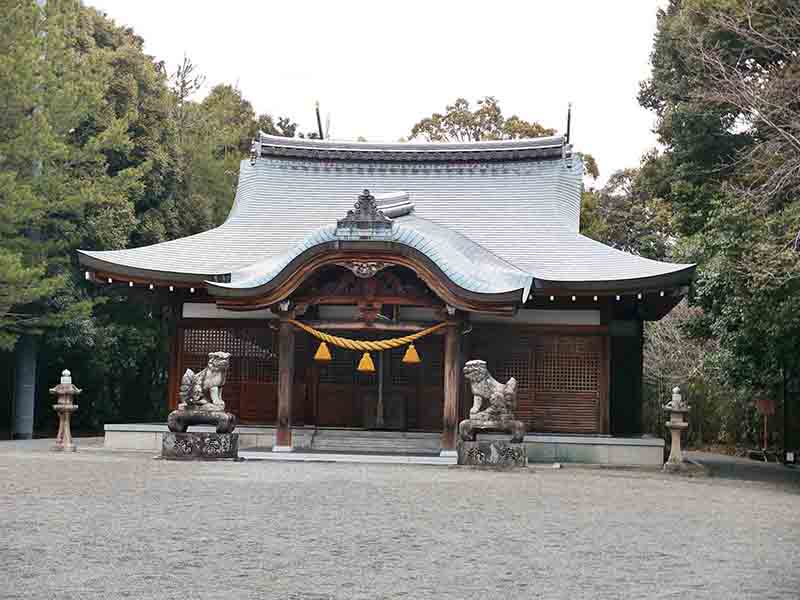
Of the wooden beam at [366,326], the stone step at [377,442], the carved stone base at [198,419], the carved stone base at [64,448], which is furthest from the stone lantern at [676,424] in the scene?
the carved stone base at [64,448]

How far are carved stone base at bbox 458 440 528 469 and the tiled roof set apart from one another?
2325 mm

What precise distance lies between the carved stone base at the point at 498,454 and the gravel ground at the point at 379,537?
1.88 metres

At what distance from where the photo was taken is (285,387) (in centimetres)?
1616

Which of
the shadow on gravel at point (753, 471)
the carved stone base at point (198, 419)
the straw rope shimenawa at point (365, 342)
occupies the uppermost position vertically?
the straw rope shimenawa at point (365, 342)

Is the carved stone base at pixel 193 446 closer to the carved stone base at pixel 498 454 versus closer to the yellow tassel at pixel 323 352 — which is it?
the yellow tassel at pixel 323 352

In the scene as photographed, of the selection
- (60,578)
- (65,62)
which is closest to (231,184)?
(65,62)

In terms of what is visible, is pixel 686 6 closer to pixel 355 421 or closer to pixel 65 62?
pixel 355 421

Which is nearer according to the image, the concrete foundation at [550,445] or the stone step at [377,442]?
the concrete foundation at [550,445]

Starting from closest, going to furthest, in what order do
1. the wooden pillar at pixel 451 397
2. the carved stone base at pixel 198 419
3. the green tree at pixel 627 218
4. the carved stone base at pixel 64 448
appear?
1. the carved stone base at pixel 198 419
2. the wooden pillar at pixel 451 397
3. the carved stone base at pixel 64 448
4. the green tree at pixel 627 218

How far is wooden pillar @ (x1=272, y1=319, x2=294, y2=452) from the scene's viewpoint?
16.2 m

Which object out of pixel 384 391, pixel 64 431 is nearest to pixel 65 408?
pixel 64 431

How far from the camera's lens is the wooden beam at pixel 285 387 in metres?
Answer: 16.2

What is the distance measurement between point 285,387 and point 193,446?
1.89m

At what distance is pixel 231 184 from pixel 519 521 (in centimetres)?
2547
